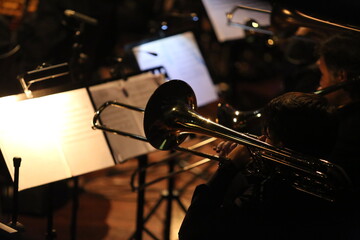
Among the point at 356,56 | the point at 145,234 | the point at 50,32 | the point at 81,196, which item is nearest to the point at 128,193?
the point at 81,196

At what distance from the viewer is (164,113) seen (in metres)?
2.19

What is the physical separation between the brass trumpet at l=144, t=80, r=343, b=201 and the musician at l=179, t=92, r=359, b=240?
0.05 metres

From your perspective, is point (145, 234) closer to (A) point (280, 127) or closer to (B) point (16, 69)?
(B) point (16, 69)

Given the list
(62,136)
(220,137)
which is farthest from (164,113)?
(62,136)

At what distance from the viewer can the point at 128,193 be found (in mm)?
4367

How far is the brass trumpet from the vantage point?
1.98 meters

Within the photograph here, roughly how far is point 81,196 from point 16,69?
119cm

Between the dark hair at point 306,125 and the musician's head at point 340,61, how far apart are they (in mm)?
902

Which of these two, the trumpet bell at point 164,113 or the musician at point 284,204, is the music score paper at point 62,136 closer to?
the trumpet bell at point 164,113

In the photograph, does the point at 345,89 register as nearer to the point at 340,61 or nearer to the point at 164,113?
the point at 340,61

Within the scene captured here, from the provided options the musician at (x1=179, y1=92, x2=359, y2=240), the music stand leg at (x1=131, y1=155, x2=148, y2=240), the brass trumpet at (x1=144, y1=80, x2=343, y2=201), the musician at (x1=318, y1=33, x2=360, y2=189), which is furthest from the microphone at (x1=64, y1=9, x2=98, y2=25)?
the musician at (x1=179, y1=92, x2=359, y2=240)

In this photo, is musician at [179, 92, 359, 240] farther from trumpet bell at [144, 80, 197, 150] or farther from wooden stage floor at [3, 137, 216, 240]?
wooden stage floor at [3, 137, 216, 240]

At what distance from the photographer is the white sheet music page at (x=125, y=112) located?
2.84 meters

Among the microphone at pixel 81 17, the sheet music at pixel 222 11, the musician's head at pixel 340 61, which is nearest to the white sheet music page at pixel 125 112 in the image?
the microphone at pixel 81 17
